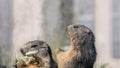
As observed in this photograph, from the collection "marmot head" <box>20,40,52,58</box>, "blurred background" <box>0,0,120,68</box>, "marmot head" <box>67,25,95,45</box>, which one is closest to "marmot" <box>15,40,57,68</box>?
"marmot head" <box>20,40,52,58</box>

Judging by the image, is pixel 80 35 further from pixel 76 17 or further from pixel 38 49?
pixel 76 17

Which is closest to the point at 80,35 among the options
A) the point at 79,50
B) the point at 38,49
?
the point at 79,50

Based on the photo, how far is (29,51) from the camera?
161 inches

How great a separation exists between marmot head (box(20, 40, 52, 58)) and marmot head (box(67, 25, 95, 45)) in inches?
5.8

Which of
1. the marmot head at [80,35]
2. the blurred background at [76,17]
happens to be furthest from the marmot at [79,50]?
the blurred background at [76,17]

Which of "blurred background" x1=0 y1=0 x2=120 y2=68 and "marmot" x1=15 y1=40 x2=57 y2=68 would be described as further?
"blurred background" x1=0 y1=0 x2=120 y2=68

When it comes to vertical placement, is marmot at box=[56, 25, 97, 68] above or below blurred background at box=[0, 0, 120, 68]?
above

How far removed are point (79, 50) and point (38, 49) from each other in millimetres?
224

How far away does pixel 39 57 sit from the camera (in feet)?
13.3

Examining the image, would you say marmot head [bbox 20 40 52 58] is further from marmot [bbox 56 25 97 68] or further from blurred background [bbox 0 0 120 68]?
blurred background [bbox 0 0 120 68]

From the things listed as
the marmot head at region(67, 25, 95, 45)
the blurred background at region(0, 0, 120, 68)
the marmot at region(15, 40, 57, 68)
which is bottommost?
the blurred background at region(0, 0, 120, 68)

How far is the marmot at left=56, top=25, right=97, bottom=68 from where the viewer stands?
4055 millimetres

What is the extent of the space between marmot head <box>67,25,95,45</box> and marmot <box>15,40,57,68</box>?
0.50 ft

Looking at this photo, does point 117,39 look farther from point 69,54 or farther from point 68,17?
point 69,54
